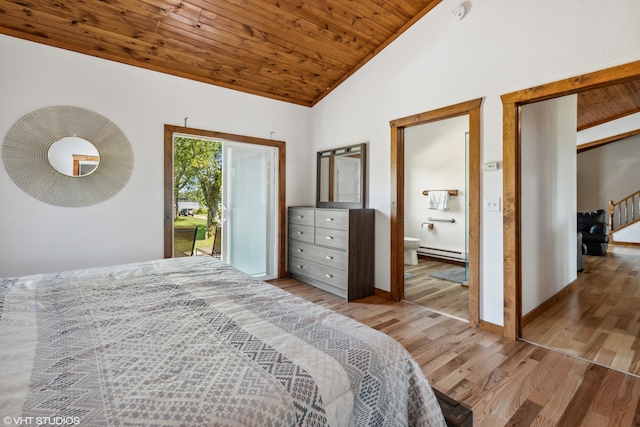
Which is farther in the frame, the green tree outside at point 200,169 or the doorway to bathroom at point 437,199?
the green tree outside at point 200,169

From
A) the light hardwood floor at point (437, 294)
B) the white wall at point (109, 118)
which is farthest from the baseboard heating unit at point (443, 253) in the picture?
the white wall at point (109, 118)

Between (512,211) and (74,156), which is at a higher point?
(74,156)

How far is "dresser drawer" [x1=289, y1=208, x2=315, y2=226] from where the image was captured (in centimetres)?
389

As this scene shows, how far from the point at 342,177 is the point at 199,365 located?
3.34 m

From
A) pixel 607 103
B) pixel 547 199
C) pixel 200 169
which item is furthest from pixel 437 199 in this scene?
pixel 200 169

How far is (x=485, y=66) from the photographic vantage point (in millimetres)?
2646

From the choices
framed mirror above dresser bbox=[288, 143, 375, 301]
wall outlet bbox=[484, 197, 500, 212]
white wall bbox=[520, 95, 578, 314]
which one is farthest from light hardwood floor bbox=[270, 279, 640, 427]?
wall outlet bbox=[484, 197, 500, 212]

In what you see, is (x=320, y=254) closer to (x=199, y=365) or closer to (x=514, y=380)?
(x=514, y=380)

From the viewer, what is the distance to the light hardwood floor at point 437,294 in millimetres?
3160

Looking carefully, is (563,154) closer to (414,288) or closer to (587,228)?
(414,288)

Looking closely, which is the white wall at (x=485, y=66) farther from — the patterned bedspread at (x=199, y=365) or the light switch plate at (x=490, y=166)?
the patterned bedspread at (x=199, y=365)

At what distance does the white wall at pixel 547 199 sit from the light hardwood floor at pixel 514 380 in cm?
66

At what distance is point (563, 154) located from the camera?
11.7 ft

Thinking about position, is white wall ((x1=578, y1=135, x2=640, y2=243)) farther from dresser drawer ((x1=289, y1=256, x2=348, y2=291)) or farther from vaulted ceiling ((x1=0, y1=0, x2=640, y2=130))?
dresser drawer ((x1=289, y1=256, x2=348, y2=291))
